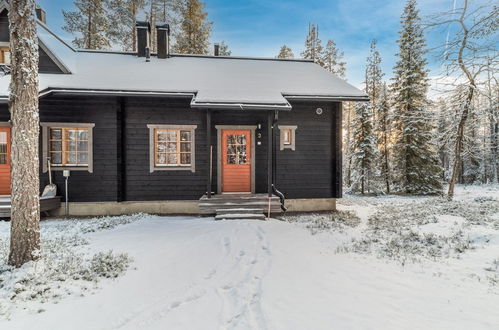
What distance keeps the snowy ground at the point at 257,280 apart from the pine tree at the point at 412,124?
10.4m

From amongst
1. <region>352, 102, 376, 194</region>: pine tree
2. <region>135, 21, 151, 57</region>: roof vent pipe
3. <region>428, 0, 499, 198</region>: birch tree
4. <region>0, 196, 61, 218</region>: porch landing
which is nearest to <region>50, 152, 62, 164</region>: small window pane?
<region>0, 196, 61, 218</region>: porch landing

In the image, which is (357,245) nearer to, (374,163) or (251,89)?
(251,89)

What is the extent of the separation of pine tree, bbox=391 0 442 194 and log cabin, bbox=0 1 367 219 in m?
9.52

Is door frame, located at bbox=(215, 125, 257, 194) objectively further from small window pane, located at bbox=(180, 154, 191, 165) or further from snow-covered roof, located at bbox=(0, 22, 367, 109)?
snow-covered roof, located at bbox=(0, 22, 367, 109)

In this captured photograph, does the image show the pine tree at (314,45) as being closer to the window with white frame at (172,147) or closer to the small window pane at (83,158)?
the window with white frame at (172,147)

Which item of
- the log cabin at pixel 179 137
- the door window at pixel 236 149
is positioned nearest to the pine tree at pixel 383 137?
the log cabin at pixel 179 137

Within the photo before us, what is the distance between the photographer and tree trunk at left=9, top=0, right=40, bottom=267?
3.80 metres

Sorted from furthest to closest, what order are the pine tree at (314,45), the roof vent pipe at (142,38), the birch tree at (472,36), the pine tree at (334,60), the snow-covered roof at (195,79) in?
the pine tree at (314,45)
the pine tree at (334,60)
the roof vent pipe at (142,38)
the snow-covered roof at (195,79)
the birch tree at (472,36)

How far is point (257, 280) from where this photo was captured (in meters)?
3.84

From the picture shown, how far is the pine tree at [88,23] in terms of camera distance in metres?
16.3

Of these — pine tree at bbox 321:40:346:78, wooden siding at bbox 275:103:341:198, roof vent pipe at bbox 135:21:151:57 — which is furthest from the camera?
pine tree at bbox 321:40:346:78

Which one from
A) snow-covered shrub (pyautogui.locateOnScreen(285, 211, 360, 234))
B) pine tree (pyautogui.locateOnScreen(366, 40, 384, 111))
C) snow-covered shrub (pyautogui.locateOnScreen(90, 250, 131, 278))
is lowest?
snow-covered shrub (pyautogui.locateOnScreen(285, 211, 360, 234))

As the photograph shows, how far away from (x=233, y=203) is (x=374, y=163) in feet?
44.9

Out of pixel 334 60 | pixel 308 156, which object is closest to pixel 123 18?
pixel 308 156
